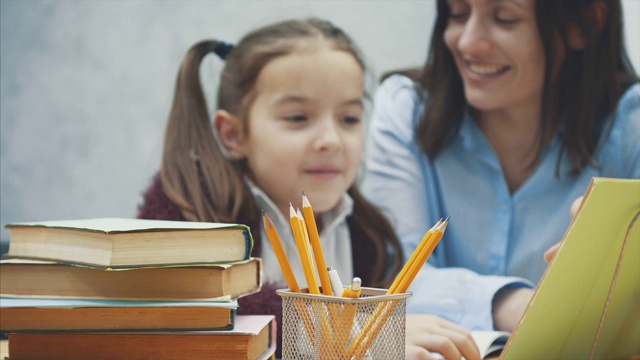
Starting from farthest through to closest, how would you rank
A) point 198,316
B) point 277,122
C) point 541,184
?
point 541,184 < point 277,122 < point 198,316

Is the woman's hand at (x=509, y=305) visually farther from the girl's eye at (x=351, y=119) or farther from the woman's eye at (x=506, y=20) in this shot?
the woman's eye at (x=506, y=20)

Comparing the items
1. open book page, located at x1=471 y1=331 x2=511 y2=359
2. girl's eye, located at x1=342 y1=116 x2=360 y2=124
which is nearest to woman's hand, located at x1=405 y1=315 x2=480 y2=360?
open book page, located at x1=471 y1=331 x2=511 y2=359

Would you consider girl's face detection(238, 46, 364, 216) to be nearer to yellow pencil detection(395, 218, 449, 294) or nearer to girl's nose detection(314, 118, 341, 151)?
girl's nose detection(314, 118, 341, 151)

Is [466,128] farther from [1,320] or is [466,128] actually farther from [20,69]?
[1,320]

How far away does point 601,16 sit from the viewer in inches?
57.3

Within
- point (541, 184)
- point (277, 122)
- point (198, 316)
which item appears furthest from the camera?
point (541, 184)

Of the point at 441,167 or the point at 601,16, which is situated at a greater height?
the point at 601,16

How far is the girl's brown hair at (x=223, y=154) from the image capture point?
4.25ft

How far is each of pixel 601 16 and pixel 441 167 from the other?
1.33ft

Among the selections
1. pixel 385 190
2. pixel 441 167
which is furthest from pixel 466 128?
pixel 385 190

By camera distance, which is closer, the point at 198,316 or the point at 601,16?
the point at 198,316

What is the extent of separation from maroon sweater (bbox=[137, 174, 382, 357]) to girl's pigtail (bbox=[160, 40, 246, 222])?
0.02 meters

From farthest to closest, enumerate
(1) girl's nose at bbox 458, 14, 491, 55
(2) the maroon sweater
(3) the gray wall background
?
1. (3) the gray wall background
2. (1) girl's nose at bbox 458, 14, 491, 55
3. (2) the maroon sweater

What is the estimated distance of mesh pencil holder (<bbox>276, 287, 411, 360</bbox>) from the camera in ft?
1.88
